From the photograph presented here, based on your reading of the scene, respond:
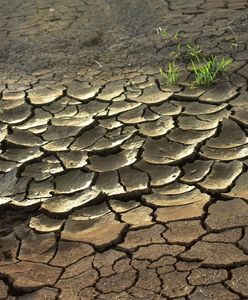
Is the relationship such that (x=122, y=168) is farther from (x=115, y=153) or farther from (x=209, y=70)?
(x=209, y=70)

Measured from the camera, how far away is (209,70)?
4.23m

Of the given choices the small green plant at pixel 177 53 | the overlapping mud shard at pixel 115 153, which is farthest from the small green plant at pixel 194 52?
the overlapping mud shard at pixel 115 153

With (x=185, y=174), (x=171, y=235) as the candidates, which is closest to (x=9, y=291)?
(x=171, y=235)

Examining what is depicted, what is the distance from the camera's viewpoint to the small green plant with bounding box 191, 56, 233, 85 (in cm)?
416

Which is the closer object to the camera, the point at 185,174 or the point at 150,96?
the point at 185,174

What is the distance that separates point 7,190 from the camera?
11.4 ft

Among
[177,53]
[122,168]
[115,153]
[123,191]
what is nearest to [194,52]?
[177,53]

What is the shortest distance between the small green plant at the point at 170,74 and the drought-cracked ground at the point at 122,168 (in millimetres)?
57

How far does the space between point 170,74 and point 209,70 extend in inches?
10.8

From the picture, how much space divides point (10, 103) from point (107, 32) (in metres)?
1.43

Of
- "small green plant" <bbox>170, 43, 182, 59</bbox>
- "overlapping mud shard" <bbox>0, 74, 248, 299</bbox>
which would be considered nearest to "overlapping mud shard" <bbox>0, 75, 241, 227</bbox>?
"overlapping mud shard" <bbox>0, 74, 248, 299</bbox>

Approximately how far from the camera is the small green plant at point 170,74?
4242 millimetres

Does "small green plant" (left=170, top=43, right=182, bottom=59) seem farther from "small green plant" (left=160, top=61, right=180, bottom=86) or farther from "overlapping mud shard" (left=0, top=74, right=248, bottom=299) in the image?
"overlapping mud shard" (left=0, top=74, right=248, bottom=299)

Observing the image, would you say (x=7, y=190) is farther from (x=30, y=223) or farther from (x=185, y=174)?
(x=185, y=174)
